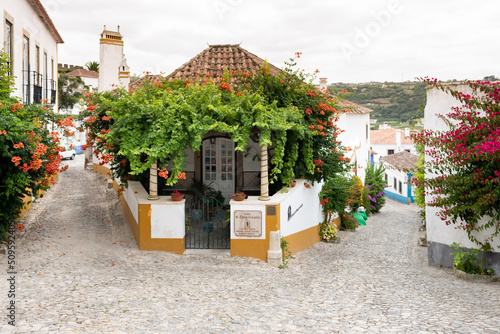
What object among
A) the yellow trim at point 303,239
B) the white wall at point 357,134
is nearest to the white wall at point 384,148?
the white wall at point 357,134

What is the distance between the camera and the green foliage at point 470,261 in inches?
349

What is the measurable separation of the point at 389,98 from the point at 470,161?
69.5m

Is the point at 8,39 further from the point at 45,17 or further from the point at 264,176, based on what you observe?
the point at 264,176

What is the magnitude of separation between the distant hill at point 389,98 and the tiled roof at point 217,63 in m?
49.7

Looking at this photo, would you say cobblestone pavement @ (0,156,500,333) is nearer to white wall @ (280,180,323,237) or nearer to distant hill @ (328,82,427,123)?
white wall @ (280,180,323,237)

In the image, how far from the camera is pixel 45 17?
666 inches

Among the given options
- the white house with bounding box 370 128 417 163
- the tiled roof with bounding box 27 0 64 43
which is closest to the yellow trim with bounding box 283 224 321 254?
the tiled roof with bounding box 27 0 64 43

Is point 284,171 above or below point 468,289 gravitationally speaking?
above

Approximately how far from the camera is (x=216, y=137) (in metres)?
14.1

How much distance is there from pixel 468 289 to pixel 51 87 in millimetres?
17786

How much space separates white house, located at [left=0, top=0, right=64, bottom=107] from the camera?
13008 millimetres

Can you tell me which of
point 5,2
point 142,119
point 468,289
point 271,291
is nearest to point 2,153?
point 142,119

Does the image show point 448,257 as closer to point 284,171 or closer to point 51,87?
point 284,171

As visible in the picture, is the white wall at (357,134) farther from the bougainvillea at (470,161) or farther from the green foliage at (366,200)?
the bougainvillea at (470,161)
